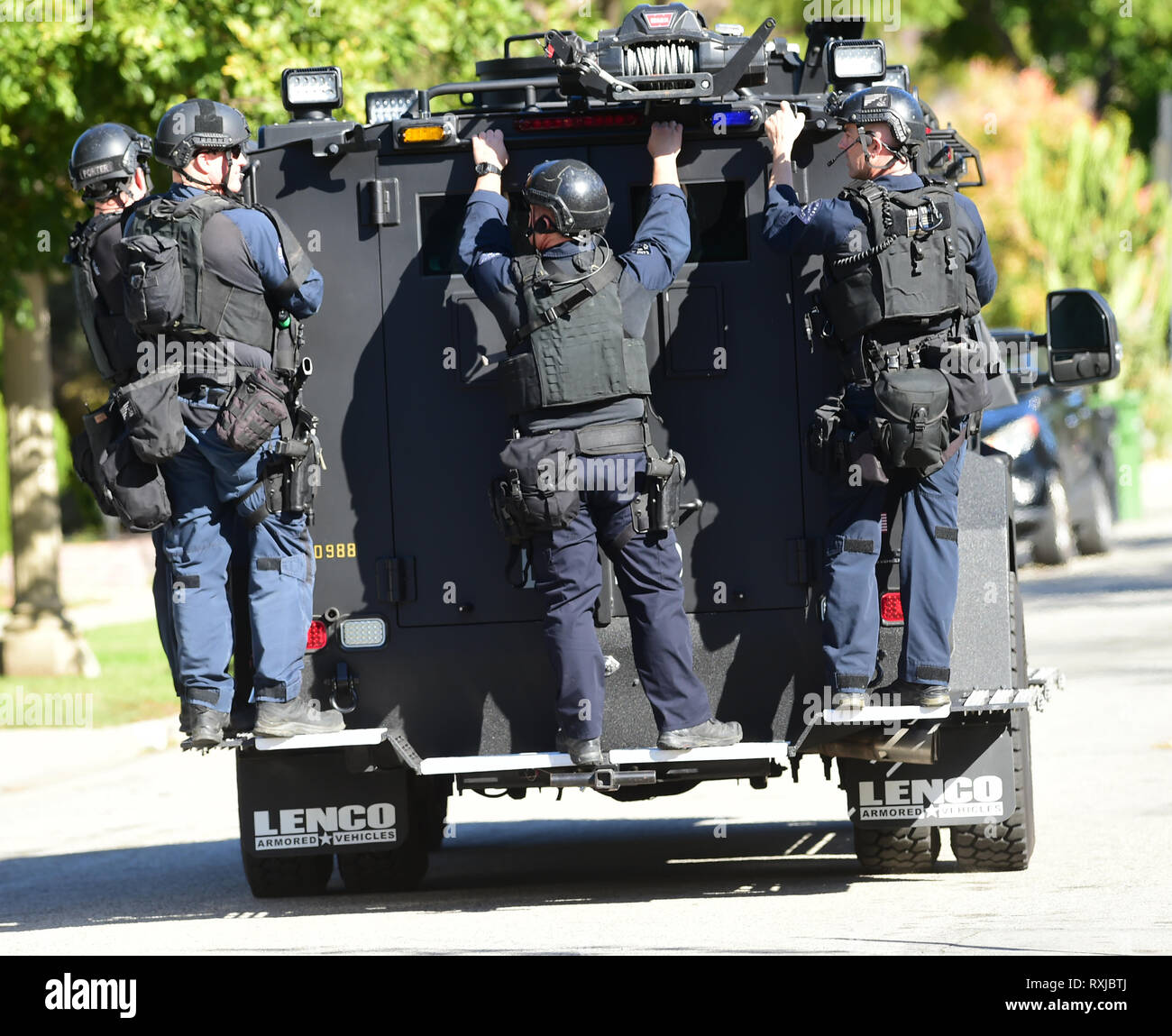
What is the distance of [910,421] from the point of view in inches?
293

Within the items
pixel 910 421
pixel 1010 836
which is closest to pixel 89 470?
pixel 910 421

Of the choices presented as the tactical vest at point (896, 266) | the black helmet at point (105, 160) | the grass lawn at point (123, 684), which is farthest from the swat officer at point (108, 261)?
the grass lawn at point (123, 684)

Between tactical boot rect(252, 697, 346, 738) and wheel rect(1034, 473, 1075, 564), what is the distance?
13.1 metres

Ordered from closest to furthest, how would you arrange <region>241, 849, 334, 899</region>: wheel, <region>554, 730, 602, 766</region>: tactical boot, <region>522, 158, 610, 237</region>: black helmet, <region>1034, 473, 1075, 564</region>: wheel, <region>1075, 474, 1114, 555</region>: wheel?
<region>522, 158, 610, 237</region>: black helmet
<region>554, 730, 602, 766</region>: tactical boot
<region>241, 849, 334, 899</region>: wheel
<region>1034, 473, 1075, 564</region>: wheel
<region>1075, 474, 1114, 555</region>: wheel

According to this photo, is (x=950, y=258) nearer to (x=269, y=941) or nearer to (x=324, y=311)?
(x=324, y=311)

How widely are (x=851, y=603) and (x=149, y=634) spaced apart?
1371 centimetres

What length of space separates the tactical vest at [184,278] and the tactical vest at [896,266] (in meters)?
1.85

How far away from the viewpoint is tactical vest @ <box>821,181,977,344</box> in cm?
755

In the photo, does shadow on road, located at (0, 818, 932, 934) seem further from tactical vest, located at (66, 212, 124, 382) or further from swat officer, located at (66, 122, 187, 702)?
tactical vest, located at (66, 212, 124, 382)

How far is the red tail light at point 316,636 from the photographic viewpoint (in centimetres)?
788

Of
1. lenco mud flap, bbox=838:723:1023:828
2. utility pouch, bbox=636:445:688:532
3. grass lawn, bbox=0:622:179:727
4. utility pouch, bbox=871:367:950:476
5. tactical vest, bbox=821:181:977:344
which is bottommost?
grass lawn, bbox=0:622:179:727

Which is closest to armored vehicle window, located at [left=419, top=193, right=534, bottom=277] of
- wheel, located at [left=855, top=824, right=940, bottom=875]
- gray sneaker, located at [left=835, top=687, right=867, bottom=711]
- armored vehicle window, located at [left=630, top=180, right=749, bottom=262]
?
armored vehicle window, located at [left=630, top=180, right=749, bottom=262]

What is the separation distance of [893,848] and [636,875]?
3.92 feet

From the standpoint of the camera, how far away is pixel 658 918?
24.8 ft
